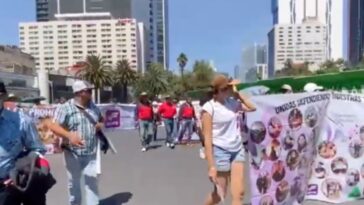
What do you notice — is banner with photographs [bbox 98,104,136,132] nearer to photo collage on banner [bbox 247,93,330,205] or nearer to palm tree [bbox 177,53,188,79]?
photo collage on banner [bbox 247,93,330,205]

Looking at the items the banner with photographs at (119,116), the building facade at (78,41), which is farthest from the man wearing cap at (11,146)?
the building facade at (78,41)

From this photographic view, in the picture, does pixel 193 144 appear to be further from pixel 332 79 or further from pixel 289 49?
pixel 289 49

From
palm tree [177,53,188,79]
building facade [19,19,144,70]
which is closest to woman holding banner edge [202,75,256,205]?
palm tree [177,53,188,79]

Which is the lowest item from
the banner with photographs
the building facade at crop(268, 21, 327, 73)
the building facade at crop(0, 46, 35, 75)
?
the banner with photographs

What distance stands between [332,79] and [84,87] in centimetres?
617

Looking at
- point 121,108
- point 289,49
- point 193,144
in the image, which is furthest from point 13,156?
point 289,49

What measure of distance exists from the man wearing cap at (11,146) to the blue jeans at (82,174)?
2.58 meters

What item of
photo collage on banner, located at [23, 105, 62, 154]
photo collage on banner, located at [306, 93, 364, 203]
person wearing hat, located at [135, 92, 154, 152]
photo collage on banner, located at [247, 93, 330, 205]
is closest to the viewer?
photo collage on banner, located at [247, 93, 330, 205]

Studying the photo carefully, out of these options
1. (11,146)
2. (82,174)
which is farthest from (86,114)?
(11,146)

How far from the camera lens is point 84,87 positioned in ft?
21.3

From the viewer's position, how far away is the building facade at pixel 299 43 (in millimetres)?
147875

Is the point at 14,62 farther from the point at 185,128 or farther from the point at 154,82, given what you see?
the point at 185,128

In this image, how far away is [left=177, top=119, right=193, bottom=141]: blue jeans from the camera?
62.4ft

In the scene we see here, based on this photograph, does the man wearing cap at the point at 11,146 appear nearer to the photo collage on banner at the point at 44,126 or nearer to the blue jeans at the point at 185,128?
the photo collage on banner at the point at 44,126
